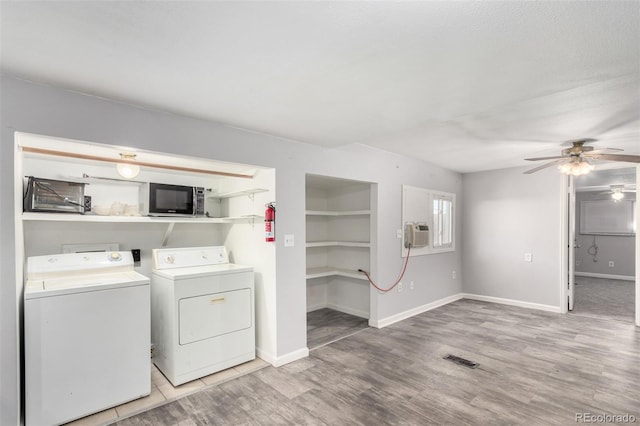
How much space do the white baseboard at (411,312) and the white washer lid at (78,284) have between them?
2897 mm

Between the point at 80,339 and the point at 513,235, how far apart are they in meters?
5.92

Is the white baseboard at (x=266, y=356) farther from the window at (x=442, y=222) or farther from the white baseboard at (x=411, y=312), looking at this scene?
the window at (x=442, y=222)

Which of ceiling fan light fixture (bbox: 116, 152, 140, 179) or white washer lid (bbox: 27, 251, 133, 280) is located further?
ceiling fan light fixture (bbox: 116, 152, 140, 179)

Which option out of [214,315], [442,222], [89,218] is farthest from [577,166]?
[89,218]

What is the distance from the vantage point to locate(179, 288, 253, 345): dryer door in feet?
9.01

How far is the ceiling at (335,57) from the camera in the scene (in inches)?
50.9

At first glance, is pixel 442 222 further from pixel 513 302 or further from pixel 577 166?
pixel 577 166

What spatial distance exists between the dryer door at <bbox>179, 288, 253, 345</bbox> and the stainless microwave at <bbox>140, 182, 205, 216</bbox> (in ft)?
2.85

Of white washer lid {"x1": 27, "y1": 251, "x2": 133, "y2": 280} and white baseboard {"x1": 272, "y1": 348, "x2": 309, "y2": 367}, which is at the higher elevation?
white washer lid {"x1": 27, "y1": 251, "x2": 133, "y2": 280}

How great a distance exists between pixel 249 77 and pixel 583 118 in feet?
9.43

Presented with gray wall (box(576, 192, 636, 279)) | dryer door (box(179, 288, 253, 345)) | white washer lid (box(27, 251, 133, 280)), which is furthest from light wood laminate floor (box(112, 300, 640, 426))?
gray wall (box(576, 192, 636, 279))

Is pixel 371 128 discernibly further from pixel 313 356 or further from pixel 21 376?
pixel 21 376

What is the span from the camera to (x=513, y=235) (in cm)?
539

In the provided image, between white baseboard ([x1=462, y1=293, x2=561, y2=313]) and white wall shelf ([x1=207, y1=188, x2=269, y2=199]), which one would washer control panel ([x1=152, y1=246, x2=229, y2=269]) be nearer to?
white wall shelf ([x1=207, y1=188, x2=269, y2=199])
